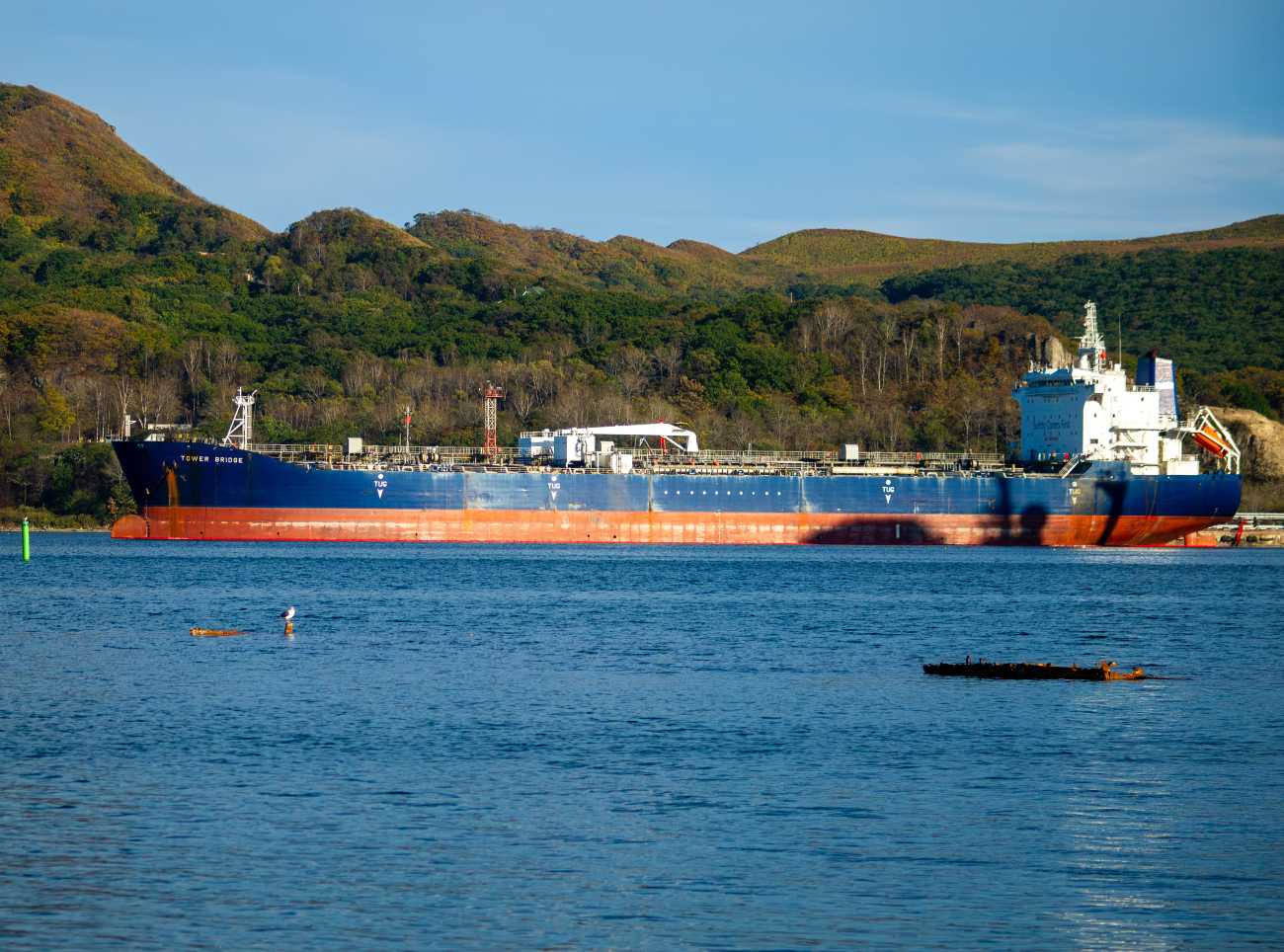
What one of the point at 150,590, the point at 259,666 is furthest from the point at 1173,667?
the point at 150,590

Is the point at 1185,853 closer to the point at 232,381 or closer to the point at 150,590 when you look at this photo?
the point at 150,590

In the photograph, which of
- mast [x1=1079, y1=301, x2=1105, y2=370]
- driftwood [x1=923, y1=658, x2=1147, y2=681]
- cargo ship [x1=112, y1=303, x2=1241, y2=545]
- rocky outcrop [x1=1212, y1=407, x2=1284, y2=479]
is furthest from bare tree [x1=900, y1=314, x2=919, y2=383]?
driftwood [x1=923, y1=658, x2=1147, y2=681]

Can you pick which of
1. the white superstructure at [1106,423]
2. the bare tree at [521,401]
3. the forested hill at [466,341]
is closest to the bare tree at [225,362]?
the forested hill at [466,341]

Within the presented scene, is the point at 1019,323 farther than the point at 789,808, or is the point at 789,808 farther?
the point at 1019,323

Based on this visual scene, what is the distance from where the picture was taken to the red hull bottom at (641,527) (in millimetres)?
56188

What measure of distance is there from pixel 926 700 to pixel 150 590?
25929 mm

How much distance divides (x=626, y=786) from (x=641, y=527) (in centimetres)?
4630

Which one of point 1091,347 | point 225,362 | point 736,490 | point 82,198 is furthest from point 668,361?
point 82,198

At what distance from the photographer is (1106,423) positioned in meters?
64.6

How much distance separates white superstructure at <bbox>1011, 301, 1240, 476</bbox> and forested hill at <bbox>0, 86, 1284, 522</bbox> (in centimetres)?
1031

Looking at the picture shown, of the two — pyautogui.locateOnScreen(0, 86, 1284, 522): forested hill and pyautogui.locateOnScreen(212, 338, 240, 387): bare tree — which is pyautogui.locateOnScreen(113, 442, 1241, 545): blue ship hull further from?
pyautogui.locateOnScreen(212, 338, 240, 387): bare tree

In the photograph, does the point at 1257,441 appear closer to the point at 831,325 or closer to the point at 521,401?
the point at 831,325

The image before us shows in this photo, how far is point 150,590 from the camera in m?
36.8

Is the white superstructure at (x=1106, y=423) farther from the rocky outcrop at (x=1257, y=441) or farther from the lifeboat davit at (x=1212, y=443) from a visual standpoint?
the rocky outcrop at (x=1257, y=441)
